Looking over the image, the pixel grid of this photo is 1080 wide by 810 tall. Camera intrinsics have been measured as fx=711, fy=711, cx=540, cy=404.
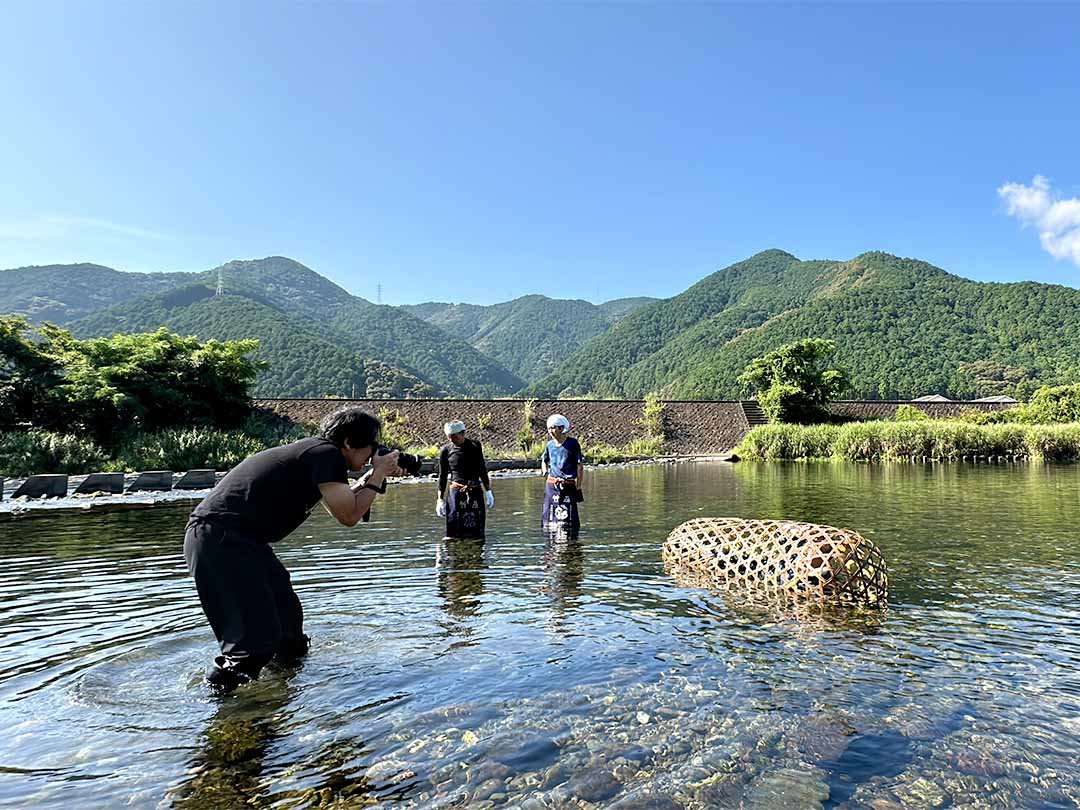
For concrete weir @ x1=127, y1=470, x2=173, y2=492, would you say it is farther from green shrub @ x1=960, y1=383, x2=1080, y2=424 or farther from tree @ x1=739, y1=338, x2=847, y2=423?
green shrub @ x1=960, y1=383, x2=1080, y2=424

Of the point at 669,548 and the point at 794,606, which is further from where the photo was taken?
the point at 669,548

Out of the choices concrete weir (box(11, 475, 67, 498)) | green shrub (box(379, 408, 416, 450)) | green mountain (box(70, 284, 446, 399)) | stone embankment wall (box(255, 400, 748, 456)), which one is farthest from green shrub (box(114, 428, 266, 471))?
green mountain (box(70, 284, 446, 399))

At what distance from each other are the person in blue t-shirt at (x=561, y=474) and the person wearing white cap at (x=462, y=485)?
3.45 ft

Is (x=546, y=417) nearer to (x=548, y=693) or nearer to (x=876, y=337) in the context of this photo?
(x=548, y=693)

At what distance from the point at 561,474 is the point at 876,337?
125m

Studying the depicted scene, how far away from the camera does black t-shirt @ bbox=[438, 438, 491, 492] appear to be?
11.1 meters

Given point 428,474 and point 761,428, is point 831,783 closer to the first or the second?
point 428,474

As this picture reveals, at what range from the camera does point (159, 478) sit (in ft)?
74.3

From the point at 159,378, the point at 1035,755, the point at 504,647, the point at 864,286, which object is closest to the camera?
the point at 1035,755

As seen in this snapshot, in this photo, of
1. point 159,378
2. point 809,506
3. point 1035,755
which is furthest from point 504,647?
point 159,378

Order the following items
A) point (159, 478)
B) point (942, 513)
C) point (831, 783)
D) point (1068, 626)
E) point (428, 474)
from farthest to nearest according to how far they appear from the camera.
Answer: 1. point (428, 474)
2. point (159, 478)
3. point (942, 513)
4. point (1068, 626)
5. point (831, 783)

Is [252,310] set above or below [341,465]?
above

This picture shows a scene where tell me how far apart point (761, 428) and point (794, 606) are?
38.2m

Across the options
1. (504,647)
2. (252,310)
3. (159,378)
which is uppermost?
(252,310)
